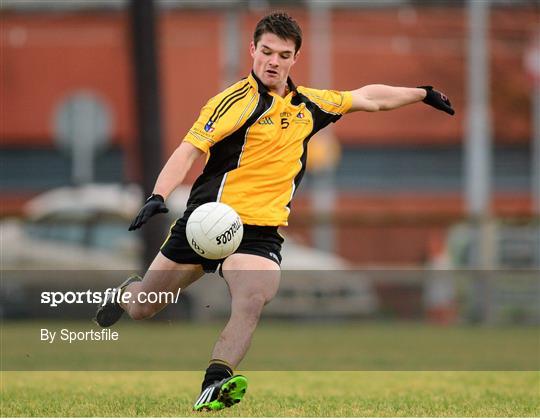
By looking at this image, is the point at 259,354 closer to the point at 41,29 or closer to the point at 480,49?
the point at 480,49

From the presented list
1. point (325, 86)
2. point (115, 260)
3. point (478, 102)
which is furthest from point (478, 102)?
point (115, 260)

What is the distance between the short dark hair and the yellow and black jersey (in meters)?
0.29

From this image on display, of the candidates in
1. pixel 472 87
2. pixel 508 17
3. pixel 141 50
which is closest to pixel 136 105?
pixel 141 50

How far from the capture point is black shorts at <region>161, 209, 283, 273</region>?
820cm

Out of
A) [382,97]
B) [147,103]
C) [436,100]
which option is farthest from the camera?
[147,103]

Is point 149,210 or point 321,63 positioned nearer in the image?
point 149,210

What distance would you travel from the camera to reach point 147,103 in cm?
2120

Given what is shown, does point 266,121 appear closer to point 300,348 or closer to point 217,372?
point 217,372

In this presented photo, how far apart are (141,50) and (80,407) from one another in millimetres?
13330

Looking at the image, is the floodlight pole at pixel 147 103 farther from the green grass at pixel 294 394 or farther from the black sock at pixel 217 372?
the black sock at pixel 217 372

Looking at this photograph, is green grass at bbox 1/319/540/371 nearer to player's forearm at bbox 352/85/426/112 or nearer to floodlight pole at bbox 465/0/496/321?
player's forearm at bbox 352/85/426/112

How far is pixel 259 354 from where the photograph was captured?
15133mm

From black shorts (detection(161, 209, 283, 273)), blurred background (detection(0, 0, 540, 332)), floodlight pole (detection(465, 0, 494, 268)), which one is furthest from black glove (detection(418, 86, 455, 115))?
floodlight pole (detection(465, 0, 494, 268))

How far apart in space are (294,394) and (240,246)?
69.7 inches
